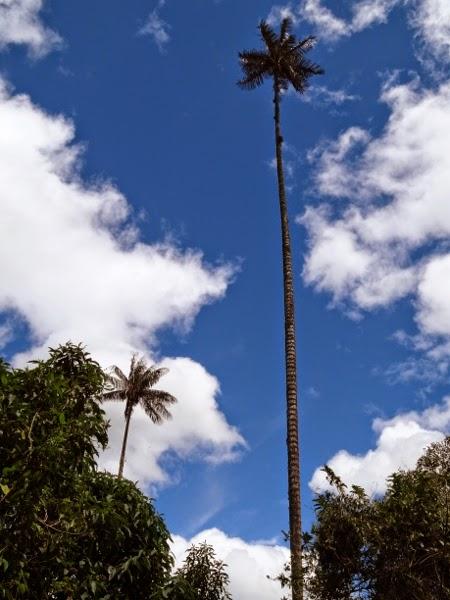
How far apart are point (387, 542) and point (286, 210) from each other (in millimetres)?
13619

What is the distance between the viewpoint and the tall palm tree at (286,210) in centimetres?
1486

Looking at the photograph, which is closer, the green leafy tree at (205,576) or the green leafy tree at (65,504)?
the green leafy tree at (65,504)

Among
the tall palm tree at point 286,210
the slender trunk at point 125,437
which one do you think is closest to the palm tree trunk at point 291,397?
the tall palm tree at point 286,210

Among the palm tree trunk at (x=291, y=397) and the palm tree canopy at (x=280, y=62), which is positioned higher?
the palm tree canopy at (x=280, y=62)

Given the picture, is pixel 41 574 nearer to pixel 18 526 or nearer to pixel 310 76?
pixel 18 526

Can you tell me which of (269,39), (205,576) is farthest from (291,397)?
(269,39)

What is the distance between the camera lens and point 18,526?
5406 mm

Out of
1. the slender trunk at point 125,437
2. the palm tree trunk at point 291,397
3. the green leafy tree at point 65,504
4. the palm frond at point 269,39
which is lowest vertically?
the green leafy tree at point 65,504

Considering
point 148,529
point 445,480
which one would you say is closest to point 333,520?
point 445,480

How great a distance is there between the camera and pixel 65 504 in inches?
250

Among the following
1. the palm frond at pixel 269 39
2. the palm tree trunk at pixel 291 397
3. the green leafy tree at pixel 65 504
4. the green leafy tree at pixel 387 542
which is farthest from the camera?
the palm frond at pixel 269 39

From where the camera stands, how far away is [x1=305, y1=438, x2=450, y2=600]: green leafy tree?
11242 mm

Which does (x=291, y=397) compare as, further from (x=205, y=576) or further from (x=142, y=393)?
(x=142, y=393)

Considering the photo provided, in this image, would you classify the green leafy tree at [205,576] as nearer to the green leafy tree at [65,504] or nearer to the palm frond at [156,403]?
the green leafy tree at [65,504]
